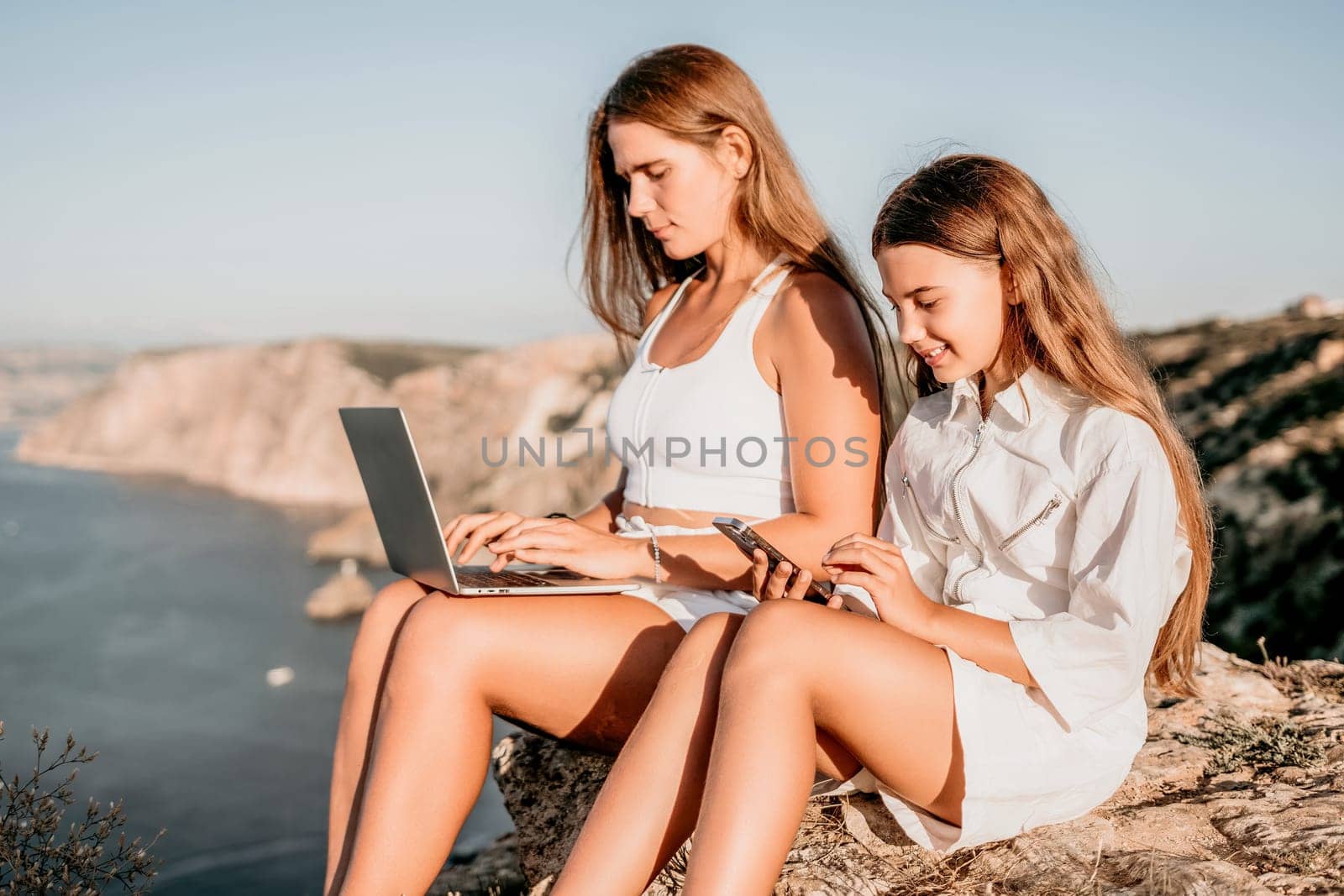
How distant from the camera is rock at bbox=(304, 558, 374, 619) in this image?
1345cm

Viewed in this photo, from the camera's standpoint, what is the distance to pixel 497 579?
2357mm

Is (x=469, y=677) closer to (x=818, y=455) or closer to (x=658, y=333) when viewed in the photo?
(x=818, y=455)

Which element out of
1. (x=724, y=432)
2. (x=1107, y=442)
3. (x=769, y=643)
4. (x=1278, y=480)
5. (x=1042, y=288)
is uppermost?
(x=1042, y=288)

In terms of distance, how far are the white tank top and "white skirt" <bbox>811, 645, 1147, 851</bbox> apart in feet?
2.73

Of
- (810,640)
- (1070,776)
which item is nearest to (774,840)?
(810,640)

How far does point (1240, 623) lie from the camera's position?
6.79 metres

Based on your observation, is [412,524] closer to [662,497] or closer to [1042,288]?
[662,497]

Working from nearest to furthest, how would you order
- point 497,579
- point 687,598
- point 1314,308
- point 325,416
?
1. point 497,579
2. point 687,598
3. point 1314,308
4. point 325,416

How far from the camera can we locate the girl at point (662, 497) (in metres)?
2.15

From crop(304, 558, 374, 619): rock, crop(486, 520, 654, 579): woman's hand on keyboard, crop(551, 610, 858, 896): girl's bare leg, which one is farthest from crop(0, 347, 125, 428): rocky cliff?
crop(551, 610, 858, 896): girl's bare leg

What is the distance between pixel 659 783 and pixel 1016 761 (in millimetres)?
664

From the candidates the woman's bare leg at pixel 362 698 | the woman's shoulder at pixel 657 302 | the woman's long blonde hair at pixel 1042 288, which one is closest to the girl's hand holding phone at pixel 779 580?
the woman's long blonde hair at pixel 1042 288

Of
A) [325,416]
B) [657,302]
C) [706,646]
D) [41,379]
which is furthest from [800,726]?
[41,379]

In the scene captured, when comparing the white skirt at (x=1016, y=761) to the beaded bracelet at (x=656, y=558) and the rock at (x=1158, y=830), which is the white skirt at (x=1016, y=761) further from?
the beaded bracelet at (x=656, y=558)
